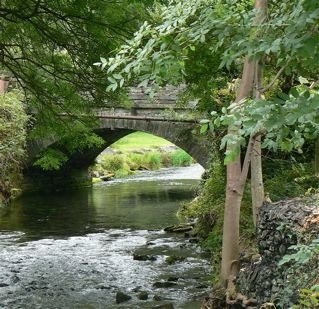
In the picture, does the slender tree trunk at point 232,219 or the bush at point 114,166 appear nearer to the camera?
the slender tree trunk at point 232,219

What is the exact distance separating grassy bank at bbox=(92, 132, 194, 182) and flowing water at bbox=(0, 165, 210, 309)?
35.0 feet

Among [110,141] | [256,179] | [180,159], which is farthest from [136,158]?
[256,179]

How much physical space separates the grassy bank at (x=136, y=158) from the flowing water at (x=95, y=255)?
10.7m

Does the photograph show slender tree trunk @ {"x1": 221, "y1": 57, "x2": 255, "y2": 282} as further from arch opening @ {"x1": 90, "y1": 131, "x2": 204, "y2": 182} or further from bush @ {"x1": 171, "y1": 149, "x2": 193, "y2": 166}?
bush @ {"x1": 171, "y1": 149, "x2": 193, "y2": 166}

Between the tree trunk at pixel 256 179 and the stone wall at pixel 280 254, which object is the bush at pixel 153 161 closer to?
the tree trunk at pixel 256 179

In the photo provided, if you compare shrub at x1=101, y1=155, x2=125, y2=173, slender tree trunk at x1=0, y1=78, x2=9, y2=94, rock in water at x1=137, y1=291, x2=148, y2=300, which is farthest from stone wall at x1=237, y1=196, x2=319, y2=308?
shrub at x1=101, y1=155, x2=125, y2=173

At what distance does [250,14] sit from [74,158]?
25210mm

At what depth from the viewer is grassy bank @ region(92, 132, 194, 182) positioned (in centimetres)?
3325

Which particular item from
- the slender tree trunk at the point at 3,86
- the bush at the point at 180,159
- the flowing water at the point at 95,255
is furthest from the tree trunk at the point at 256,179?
the bush at the point at 180,159

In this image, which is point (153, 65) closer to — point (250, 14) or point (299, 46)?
point (250, 14)

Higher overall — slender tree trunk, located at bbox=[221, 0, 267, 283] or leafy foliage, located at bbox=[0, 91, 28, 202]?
leafy foliage, located at bbox=[0, 91, 28, 202]

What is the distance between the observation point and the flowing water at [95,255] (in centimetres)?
904

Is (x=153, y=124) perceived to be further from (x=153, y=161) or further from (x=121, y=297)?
(x=153, y=161)

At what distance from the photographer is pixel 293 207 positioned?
5.91 meters
